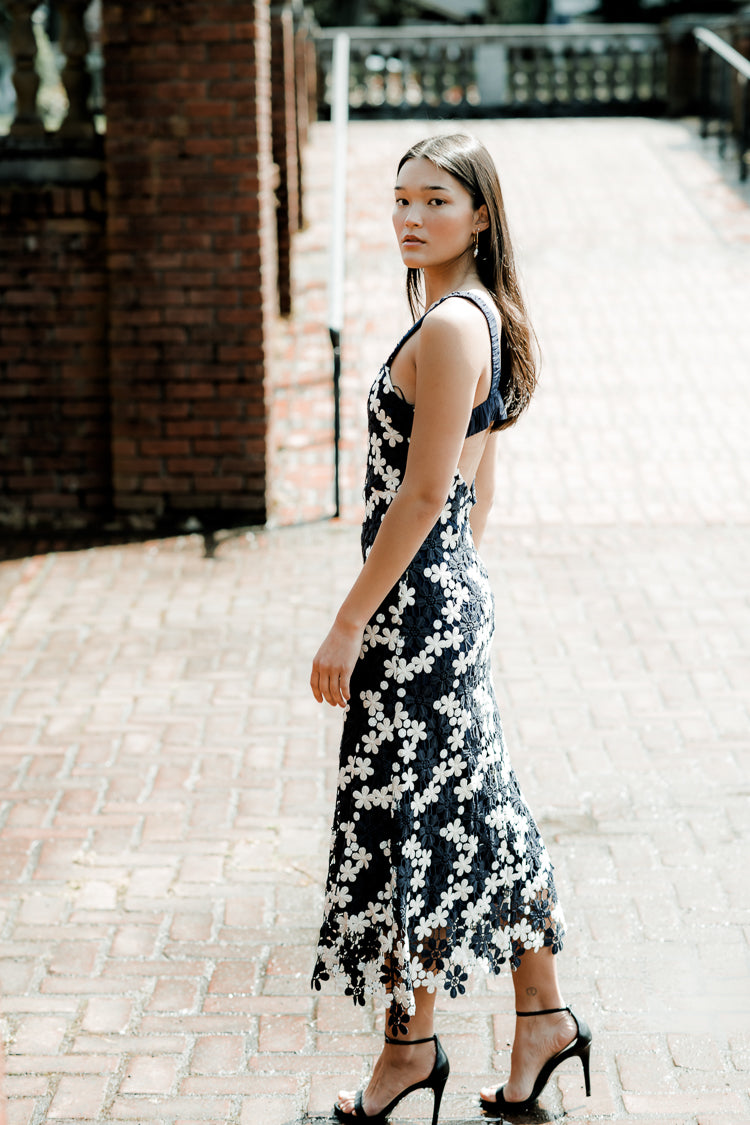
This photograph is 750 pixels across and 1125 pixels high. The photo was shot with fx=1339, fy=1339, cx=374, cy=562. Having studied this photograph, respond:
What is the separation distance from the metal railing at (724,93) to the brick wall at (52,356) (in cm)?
836

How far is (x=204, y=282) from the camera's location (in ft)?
21.6

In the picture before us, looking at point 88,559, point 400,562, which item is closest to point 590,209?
point 88,559

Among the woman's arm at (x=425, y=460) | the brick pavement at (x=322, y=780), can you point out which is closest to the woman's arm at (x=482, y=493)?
the woman's arm at (x=425, y=460)

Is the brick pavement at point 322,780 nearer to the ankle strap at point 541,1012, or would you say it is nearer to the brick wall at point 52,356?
the ankle strap at point 541,1012

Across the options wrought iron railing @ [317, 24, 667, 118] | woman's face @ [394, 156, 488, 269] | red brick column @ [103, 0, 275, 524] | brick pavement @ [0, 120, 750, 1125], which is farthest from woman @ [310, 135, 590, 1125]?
wrought iron railing @ [317, 24, 667, 118]

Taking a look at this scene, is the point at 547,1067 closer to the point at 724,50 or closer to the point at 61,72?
the point at 61,72

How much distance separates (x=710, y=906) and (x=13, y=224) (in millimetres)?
4847

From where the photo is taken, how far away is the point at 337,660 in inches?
99.7

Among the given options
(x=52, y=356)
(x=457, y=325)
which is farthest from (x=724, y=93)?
(x=457, y=325)

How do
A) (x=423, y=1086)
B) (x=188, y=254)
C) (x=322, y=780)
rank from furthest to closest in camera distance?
(x=188, y=254) → (x=322, y=780) → (x=423, y=1086)

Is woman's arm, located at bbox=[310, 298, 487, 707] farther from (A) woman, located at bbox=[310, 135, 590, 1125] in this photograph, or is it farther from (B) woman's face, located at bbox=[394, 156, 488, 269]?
(B) woman's face, located at bbox=[394, 156, 488, 269]

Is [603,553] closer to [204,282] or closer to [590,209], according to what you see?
[204,282]

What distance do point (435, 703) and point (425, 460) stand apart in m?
0.51

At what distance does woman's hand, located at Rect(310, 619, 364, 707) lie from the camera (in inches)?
99.3
